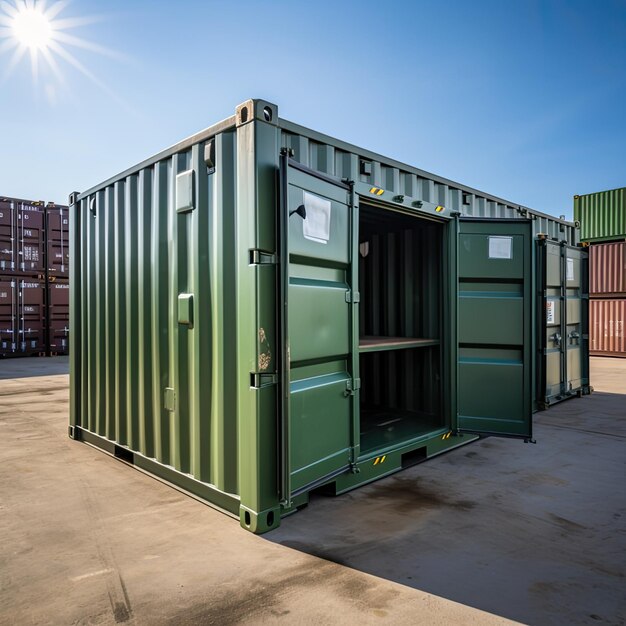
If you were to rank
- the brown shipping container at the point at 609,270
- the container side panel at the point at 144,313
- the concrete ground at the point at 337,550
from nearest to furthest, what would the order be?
the concrete ground at the point at 337,550 → the container side panel at the point at 144,313 → the brown shipping container at the point at 609,270

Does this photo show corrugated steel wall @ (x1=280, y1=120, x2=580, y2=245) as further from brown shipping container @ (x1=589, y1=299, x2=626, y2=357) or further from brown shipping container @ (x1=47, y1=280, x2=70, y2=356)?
brown shipping container @ (x1=47, y1=280, x2=70, y2=356)

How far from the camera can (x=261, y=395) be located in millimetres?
3326

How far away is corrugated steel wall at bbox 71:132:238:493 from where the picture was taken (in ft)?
11.8

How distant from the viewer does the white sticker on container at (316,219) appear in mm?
3566

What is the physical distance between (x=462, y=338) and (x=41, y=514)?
4367 millimetres

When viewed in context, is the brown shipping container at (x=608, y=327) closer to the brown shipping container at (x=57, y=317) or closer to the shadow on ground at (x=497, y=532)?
the shadow on ground at (x=497, y=532)

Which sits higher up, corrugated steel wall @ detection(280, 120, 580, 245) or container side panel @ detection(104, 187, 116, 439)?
corrugated steel wall @ detection(280, 120, 580, 245)

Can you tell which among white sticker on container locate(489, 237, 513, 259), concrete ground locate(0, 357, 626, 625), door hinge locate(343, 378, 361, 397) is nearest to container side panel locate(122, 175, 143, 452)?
concrete ground locate(0, 357, 626, 625)

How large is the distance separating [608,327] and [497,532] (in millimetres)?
16044

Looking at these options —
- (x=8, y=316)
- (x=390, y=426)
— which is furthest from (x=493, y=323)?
(x=8, y=316)

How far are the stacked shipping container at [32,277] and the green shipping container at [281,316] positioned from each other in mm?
13424

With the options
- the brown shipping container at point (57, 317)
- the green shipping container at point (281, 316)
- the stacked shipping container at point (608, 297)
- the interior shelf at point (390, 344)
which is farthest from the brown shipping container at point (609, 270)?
the brown shipping container at point (57, 317)

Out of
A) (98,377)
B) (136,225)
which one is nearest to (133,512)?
(98,377)

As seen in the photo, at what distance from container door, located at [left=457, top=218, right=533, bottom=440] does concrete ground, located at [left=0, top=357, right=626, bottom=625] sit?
0.55 metres
